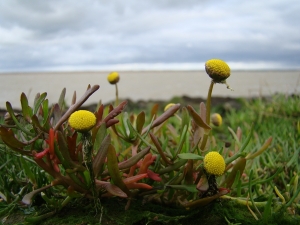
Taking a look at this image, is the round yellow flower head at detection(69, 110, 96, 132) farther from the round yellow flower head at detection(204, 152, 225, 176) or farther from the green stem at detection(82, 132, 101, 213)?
the round yellow flower head at detection(204, 152, 225, 176)

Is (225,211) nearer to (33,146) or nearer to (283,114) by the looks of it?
(33,146)

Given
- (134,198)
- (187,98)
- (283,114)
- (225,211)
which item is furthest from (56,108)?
(187,98)

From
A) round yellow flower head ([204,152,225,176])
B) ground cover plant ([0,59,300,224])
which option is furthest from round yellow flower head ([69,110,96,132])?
round yellow flower head ([204,152,225,176])

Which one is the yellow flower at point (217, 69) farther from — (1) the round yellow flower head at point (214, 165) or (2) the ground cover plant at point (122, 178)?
(1) the round yellow flower head at point (214, 165)

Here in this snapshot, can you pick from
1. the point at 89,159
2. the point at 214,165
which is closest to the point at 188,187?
the point at 214,165

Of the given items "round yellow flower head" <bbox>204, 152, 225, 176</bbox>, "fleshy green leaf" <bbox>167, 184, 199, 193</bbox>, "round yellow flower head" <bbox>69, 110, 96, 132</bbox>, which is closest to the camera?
"round yellow flower head" <bbox>69, 110, 96, 132</bbox>

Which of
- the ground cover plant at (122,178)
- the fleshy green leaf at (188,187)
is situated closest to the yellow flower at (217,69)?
the ground cover plant at (122,178)

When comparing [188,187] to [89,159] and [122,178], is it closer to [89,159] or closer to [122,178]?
[122,178]

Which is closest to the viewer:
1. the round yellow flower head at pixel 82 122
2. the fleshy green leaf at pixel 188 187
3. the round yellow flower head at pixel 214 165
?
the round yellow flower head at pixel 82 122
